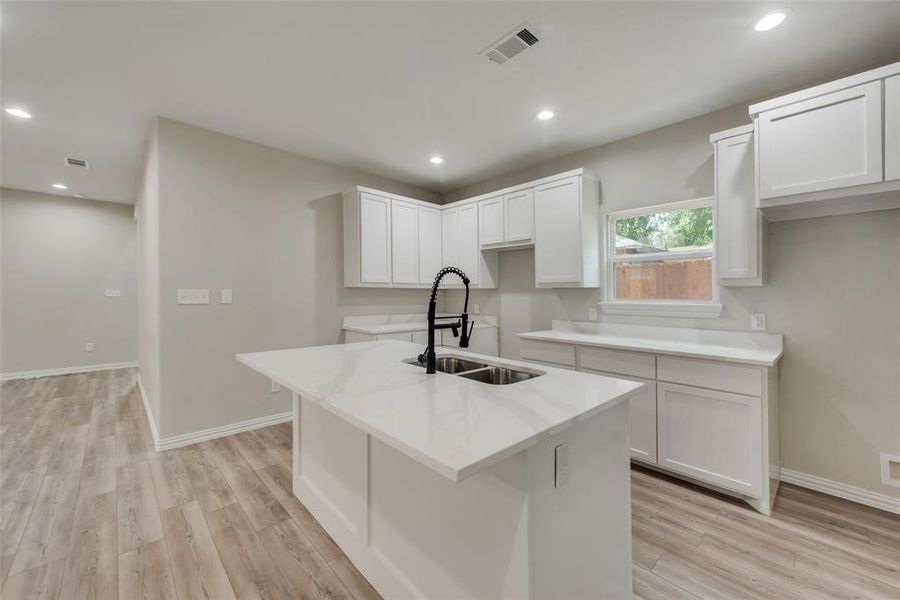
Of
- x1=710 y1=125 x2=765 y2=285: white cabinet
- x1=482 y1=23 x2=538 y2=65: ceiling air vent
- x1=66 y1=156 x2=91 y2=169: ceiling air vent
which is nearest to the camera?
x1=482 y1=23 x2=538 y2=65: ceiling air vent

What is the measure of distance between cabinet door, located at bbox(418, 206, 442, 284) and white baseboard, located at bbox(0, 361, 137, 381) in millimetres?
5338

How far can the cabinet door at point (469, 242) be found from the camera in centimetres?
427

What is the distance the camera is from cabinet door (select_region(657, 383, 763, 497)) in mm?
2111

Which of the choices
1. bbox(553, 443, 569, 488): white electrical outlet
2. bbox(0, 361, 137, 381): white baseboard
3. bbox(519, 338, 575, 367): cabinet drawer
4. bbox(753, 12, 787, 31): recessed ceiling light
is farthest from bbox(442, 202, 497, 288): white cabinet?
bbox(0, 361, 137, 381): white baseboard

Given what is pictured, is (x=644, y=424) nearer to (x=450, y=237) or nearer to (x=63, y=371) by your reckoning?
(x=450, y=237)

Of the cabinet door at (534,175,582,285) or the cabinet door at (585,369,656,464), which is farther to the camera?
the cabinet door at (534,175,582,285)

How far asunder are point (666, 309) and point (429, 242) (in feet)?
8.78

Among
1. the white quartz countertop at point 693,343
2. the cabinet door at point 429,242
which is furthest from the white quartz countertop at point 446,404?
the cabinet door at point 429,242

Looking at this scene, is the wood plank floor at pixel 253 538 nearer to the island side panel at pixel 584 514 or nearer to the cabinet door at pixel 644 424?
the cabinet door at pixel 644 424

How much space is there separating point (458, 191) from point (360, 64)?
9.24 feet

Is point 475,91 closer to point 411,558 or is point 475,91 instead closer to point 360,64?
point 360,64

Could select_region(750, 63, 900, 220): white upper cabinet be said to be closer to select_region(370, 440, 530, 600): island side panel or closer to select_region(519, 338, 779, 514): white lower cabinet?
select_region(519, 338, 779, 514): white lower cabinet

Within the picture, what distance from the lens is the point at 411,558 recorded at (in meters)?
1.40

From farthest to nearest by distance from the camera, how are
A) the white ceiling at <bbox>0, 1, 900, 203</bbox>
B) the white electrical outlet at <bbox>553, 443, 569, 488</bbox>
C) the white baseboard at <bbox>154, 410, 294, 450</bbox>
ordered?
the white baseboard at <bbox>154, 410, 294, 450</bbox>
the white ceiling at <bbox>0, 1, 900, 203</bbox>
the white electrical outlet at <bbox>553, 443, 569, 488</bbox>
